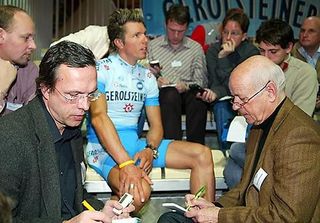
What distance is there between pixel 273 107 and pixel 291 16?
434 cm

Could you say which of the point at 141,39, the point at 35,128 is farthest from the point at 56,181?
the point at 141,39

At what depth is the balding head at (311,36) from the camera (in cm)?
520

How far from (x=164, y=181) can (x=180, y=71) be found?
1.52 meters

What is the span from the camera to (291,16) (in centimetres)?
655

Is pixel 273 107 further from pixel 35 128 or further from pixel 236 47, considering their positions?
pixel 236 47

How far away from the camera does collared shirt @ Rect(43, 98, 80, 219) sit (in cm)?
233

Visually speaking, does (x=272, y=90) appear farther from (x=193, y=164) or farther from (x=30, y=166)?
(x=193, y=164)

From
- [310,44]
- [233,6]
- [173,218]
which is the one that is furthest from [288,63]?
[233,6]

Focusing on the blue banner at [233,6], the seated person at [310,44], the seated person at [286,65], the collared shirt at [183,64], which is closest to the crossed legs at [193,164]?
the seated person at [286,65]

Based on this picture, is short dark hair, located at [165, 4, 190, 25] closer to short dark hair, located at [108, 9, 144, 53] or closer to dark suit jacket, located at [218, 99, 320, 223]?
short dark hair, located at [108, 9, 144, 53]

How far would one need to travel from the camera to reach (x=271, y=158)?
2361mm

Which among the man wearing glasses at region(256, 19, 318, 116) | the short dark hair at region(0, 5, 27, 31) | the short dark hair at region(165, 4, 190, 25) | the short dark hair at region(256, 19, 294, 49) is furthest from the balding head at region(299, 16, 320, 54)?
the short dark hair at region(0, 5, 27, 31)

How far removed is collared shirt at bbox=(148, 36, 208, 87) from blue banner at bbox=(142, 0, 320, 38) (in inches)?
53.6

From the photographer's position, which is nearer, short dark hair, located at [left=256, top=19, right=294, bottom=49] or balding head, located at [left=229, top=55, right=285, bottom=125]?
balding head, located at [left=229, top=55, right=285, bottom=125]
